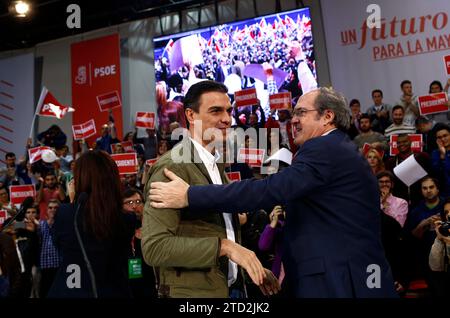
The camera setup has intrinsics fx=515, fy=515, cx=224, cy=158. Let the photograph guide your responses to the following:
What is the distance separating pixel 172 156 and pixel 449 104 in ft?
16.8

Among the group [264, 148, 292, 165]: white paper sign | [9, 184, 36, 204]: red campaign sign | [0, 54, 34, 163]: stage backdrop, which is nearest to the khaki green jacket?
[264, 148, 292, 165]: white paper sign

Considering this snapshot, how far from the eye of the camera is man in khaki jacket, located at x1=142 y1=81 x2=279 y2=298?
1.72 meters

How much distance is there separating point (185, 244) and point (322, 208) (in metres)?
0.54

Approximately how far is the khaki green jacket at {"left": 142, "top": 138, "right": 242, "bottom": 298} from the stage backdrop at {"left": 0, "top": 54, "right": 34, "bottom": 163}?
10.3 m

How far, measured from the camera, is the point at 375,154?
17.4 feet

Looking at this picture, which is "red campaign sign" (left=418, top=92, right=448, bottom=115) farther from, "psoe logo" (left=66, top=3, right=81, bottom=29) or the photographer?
"psoe logo" (left=66, top=3, right=81, bottom=29)

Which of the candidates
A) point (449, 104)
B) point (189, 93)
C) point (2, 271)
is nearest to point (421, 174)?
point (449, 104)

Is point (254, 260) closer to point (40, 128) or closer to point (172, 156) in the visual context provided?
point (172, 156)

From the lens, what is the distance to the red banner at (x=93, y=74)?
36.0 feet

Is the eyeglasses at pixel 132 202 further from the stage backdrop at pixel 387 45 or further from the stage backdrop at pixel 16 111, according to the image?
the stage backdrop at pixel 16 111

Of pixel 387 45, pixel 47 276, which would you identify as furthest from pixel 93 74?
pixel 47 276

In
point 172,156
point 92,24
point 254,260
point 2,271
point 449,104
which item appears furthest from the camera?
point 92,24

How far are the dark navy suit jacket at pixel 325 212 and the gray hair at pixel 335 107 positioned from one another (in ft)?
0.49

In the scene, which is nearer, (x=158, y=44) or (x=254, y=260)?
(x=254, y=260)
